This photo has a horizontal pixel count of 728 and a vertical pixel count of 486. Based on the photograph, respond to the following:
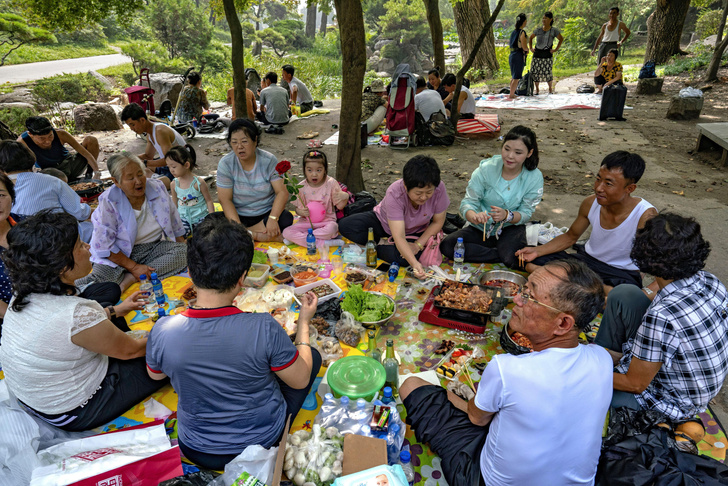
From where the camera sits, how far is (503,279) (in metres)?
4.30

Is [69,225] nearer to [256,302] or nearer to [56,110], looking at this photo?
[256,302]

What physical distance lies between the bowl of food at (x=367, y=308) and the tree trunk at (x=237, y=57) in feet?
24.9

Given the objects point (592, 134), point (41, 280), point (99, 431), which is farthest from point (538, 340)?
point (592, 134)

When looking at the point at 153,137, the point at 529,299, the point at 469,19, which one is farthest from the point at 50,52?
the point at 529,299

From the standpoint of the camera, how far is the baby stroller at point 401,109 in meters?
8.88

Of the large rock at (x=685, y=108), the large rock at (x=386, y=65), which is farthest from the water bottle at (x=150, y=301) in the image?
the large rock at (x=386, y=65)

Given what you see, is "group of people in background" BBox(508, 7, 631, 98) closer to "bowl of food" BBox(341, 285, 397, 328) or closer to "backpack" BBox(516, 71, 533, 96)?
"backpack" BBox(516, 71, 533, 96)

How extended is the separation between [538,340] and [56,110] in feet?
57.0

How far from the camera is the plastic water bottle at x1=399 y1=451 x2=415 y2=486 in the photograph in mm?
2432

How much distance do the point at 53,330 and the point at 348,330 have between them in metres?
2.08

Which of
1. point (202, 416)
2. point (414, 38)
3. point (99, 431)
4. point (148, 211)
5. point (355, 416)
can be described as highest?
point (414, 38)

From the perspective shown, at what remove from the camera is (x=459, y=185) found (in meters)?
7.33

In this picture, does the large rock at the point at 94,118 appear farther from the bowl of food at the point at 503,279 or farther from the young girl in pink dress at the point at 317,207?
the bowl of food at the point at 503,279

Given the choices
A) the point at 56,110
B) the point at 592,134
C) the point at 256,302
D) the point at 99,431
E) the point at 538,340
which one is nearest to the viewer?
the point at 538,340
